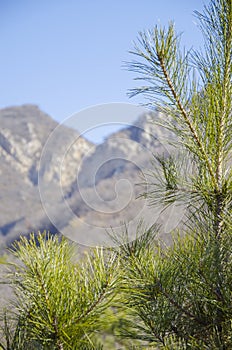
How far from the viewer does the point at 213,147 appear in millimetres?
1635

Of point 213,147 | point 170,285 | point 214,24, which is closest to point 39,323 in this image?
point 170,285

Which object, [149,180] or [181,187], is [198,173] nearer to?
[181,187]

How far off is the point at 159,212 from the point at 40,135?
3155 inches

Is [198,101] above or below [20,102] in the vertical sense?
below

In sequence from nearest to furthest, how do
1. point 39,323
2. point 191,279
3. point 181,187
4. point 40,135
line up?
point 39,323 < point 191,279 < point 181,187 < point 40,135

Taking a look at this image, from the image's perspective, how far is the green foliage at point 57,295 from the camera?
56.7 inches

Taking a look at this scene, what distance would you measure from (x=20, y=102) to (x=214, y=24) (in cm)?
8427

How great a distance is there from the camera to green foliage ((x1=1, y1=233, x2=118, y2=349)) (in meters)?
1.44

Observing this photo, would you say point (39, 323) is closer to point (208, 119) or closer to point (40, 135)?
point (208, 119)

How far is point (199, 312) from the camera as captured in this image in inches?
64.9

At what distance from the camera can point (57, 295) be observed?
1430 millimetres

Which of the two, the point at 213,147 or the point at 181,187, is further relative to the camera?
the point at 181,187

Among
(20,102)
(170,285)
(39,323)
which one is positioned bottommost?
(39,323)

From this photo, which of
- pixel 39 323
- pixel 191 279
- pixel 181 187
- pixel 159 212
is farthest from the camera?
pixel 159 212
